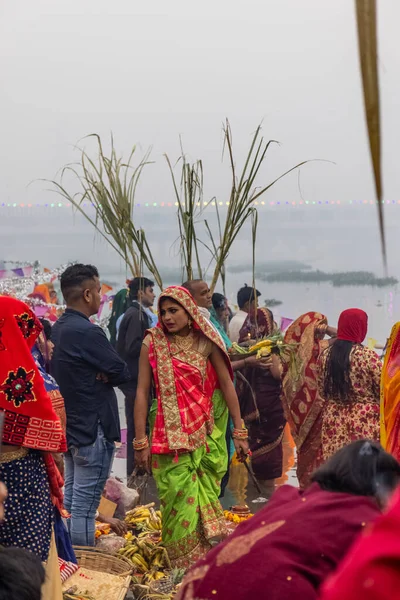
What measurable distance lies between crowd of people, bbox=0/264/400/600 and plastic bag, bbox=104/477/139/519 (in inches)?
11.8

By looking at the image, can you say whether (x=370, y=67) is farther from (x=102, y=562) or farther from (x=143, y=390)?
(x=143, y=390)

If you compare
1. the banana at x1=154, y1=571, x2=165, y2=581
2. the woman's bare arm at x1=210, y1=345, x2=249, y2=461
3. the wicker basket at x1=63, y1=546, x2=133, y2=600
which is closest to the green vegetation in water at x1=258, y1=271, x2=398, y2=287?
the woman's bare arm at x1=210, y1=345, x2=249, y2=461

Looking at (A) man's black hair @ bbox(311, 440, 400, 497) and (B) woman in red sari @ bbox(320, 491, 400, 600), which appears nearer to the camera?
(B) woman in red sari @ bbox(320, 491, 400, 600)

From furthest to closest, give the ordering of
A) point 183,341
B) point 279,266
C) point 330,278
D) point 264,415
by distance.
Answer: point 330,278 < point 279,266 < point 264,415 < point 183,341

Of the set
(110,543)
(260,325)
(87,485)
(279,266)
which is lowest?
(110,543)

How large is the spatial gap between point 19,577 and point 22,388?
1.63 metres

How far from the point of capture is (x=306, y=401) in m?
6.32

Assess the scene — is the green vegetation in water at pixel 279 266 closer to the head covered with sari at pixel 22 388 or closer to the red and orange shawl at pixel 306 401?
the red and orange shawl at pixel 306 401

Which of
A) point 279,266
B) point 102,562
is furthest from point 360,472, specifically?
point 279,266

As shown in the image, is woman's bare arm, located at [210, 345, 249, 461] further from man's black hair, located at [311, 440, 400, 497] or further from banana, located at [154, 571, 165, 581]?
man's black hair, located at [311, 440, 400, 497]

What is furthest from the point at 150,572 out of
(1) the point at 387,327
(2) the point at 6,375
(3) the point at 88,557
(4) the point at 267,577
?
(1) the point at 387,327

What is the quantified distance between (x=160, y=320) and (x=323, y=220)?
7185 millimetres

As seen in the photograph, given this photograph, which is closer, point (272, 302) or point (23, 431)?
point (23, 431)

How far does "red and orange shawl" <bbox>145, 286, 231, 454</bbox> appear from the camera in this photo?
196 inches
